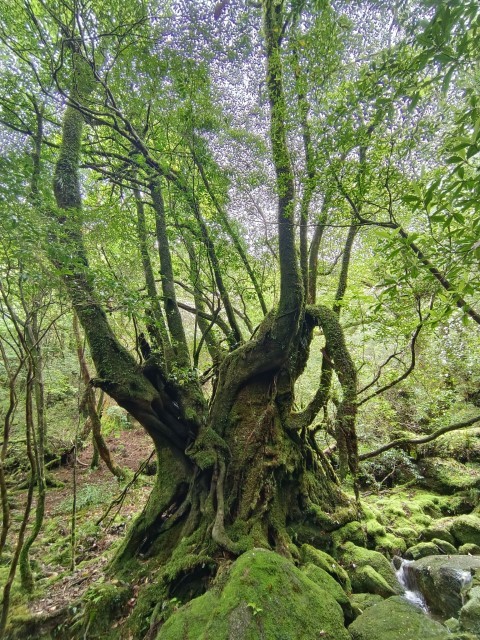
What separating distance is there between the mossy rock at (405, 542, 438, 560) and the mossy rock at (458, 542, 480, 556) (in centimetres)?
39

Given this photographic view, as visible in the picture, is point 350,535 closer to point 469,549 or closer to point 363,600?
point 363,600

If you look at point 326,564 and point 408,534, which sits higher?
point 326,564

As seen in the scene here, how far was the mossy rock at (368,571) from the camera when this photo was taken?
13.5 ft

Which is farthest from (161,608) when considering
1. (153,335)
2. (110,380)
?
(153,335)

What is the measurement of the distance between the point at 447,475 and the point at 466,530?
2471 mm

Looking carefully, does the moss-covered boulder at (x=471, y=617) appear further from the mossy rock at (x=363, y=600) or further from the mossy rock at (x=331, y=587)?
the mossy rock at (x=331, y=587)

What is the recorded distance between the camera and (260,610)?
8.25 feet

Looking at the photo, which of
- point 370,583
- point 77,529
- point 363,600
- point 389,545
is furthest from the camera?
point 77,529

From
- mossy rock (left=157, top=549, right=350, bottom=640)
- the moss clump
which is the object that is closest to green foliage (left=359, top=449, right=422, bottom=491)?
mossy rock (left=157, top=549, right=350, bottom=640)

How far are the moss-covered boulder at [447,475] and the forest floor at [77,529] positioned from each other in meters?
7.37

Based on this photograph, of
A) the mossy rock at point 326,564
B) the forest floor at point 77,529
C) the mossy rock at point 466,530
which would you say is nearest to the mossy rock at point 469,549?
the mossy rock at point 466,530

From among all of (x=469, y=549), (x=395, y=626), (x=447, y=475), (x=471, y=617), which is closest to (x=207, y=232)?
(x=395, y=626)

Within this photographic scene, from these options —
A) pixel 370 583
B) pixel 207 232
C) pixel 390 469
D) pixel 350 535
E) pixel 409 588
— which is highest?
pixel 207 232

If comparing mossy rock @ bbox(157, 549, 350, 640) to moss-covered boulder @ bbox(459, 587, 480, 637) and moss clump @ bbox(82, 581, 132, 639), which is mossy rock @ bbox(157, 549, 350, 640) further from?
moss-covered boulder @ bbox(459, 587, 480, 637)
